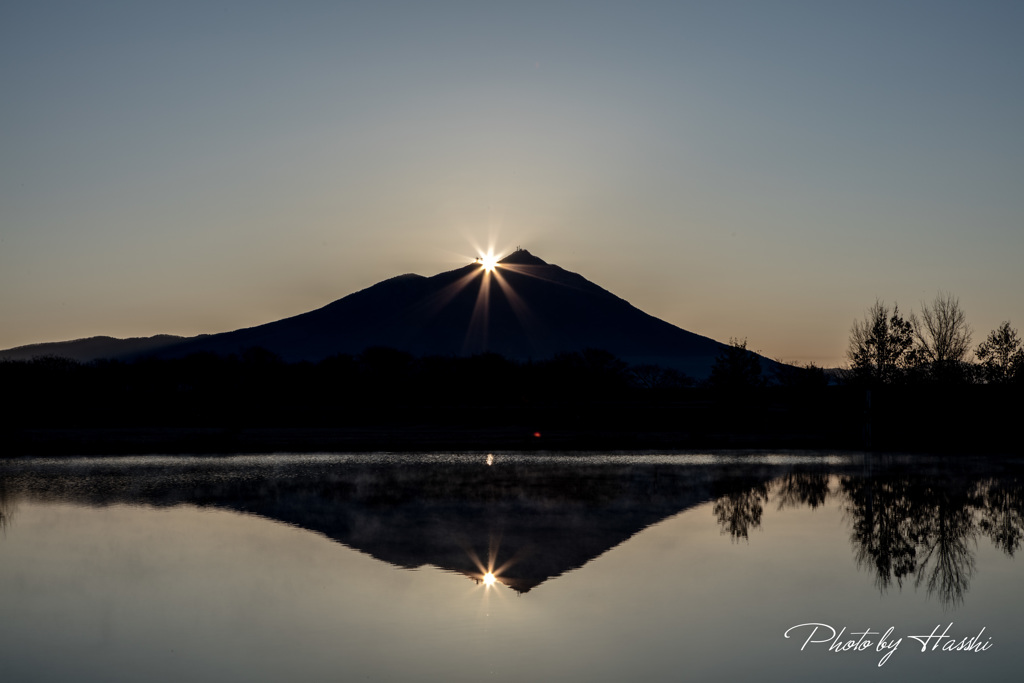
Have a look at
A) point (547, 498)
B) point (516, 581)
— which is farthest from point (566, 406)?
point (516, 581)

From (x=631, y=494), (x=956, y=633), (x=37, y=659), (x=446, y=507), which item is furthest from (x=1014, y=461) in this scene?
(x=37, y=659)

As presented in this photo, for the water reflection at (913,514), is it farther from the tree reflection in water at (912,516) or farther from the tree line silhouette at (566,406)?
the tree line silhouette at (566,406)

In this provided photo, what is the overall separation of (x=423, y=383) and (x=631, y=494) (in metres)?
61.0

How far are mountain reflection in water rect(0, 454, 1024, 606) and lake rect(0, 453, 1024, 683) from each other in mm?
112

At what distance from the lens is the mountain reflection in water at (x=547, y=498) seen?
51.0ft

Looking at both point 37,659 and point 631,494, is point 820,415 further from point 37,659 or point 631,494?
point 37,659

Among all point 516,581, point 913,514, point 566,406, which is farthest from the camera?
point 566,406

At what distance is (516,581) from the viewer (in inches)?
527

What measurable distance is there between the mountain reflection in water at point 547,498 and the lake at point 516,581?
4.4 inches

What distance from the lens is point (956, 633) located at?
10711 millimetres

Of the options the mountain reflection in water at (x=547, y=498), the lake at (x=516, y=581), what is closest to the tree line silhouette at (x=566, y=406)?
the mountain reflection in water at (x=547, y=498)

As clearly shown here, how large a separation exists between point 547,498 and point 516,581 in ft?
30.3
